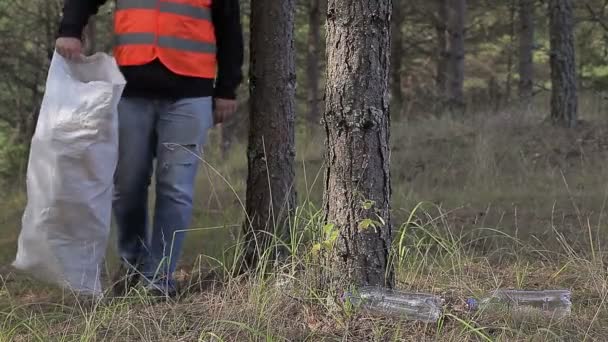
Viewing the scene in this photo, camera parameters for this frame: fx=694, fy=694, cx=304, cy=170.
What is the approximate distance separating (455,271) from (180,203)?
4.05 feet

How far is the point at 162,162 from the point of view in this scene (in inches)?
121

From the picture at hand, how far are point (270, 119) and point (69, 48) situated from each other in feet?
3.15

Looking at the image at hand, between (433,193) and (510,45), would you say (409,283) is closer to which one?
(433,193)

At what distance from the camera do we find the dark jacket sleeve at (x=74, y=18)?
121 inches

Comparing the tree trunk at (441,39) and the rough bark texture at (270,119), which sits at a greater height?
the tree trunk at (441,39)

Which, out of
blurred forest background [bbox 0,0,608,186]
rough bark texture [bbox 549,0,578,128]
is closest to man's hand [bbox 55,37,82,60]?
blurred forest background [bbox 0,0,608,186]

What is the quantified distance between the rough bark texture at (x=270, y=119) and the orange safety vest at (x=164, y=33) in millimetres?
326

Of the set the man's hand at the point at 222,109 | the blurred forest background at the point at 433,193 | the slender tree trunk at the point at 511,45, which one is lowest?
the blurred forest background at the point at 433,193

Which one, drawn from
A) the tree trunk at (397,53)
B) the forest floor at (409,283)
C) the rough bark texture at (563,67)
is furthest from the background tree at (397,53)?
the forest floor at (409,283)

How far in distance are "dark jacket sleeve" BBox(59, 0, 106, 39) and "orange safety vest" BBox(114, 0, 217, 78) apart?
0.51 ft

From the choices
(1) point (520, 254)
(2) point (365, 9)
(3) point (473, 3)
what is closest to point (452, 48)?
(3) point (473, 3)

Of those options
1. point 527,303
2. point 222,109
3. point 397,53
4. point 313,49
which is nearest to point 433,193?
point 222,109

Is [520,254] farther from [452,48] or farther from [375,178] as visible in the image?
[452,48]

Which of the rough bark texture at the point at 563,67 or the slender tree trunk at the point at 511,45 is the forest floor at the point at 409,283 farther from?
the slender tree trunk at the point at 511,45
